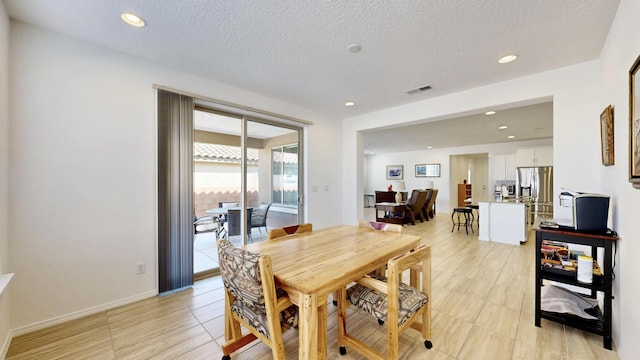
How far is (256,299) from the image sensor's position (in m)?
1.28

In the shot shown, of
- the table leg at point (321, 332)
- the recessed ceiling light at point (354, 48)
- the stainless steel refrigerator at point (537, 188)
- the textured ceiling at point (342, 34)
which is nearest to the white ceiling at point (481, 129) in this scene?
the stainless steel refrigerator at point (537, 188)

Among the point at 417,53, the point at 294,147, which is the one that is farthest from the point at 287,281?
the point at 294,147

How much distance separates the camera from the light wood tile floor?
1689mm

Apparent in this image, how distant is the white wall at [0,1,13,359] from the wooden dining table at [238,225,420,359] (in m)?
1.79

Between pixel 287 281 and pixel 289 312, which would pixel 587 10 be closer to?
pixel 287 281

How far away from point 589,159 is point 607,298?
4.66 ft

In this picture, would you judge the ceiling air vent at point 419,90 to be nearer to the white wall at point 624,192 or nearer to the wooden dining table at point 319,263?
the white wall at point 624,192

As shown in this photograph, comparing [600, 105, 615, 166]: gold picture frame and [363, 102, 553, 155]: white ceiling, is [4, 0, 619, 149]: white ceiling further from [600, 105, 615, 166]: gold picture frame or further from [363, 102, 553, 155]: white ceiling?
[363, 102, 553, 155]: white ceiling

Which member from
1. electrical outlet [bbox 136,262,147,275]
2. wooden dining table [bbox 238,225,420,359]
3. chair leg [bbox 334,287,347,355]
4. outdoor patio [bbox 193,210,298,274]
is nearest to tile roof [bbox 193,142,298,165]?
outdoor patio [bbox 193,210,298,274]

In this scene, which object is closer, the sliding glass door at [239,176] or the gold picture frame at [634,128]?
the gold picture frame at [634,128]

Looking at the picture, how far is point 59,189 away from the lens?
206cm

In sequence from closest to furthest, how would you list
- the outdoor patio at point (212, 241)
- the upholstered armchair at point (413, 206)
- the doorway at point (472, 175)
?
1. the outdoor patio at point (212, 241)
2. the upholstered armchair at point (413, 206)
3. the doorway at point (472, 175)

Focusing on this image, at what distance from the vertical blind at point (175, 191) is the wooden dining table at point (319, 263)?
132 cm

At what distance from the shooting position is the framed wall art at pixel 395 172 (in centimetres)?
983
